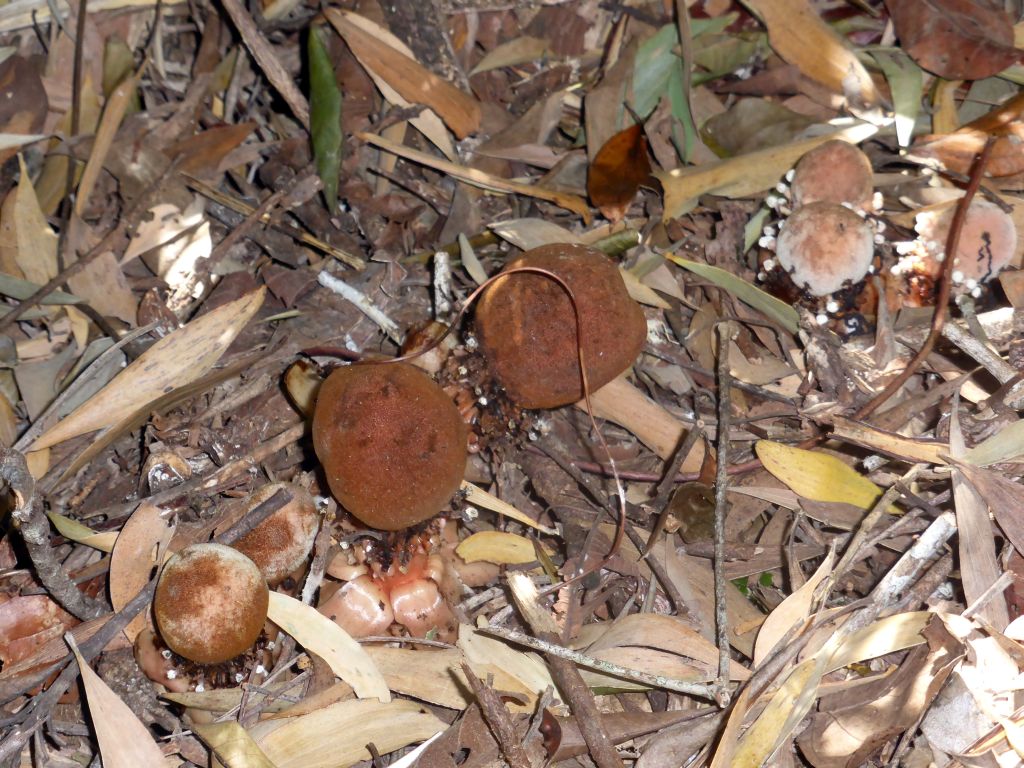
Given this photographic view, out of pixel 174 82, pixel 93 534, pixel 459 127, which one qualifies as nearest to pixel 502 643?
pixel 93 534

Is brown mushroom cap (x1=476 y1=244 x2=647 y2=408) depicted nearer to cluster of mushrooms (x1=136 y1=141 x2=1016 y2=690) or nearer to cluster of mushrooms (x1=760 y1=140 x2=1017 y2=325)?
cluster of mushrooms (x1=136 y1=141 x2=1016 y2=690)

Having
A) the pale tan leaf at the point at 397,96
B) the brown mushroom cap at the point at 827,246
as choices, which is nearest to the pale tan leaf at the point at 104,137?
the pale tan leaf at the point at 397,96

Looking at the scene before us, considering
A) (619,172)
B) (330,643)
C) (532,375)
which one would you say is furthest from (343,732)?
(619,172)

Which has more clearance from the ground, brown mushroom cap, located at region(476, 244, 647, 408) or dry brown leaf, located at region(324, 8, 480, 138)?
dry brown leaf, located at region(324, 8, 480, 138)

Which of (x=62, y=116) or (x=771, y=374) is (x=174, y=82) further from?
(x=771, y=374)

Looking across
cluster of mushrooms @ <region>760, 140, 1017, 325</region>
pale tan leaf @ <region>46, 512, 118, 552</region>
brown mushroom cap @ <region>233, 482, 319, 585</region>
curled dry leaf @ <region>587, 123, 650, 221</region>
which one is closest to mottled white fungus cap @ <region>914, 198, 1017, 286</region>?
cluster of mushrooms @ <region>760, 140, 1017, 325</region>

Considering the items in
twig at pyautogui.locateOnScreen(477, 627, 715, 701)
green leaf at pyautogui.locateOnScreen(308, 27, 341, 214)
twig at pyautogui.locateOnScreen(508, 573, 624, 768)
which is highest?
green leaf at pyautogui.locateOnScreen(308, 27, 341, 214)

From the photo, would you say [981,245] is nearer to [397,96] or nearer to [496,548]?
[496,548]

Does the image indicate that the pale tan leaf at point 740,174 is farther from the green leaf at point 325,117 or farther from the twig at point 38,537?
the twig at point 38,537
